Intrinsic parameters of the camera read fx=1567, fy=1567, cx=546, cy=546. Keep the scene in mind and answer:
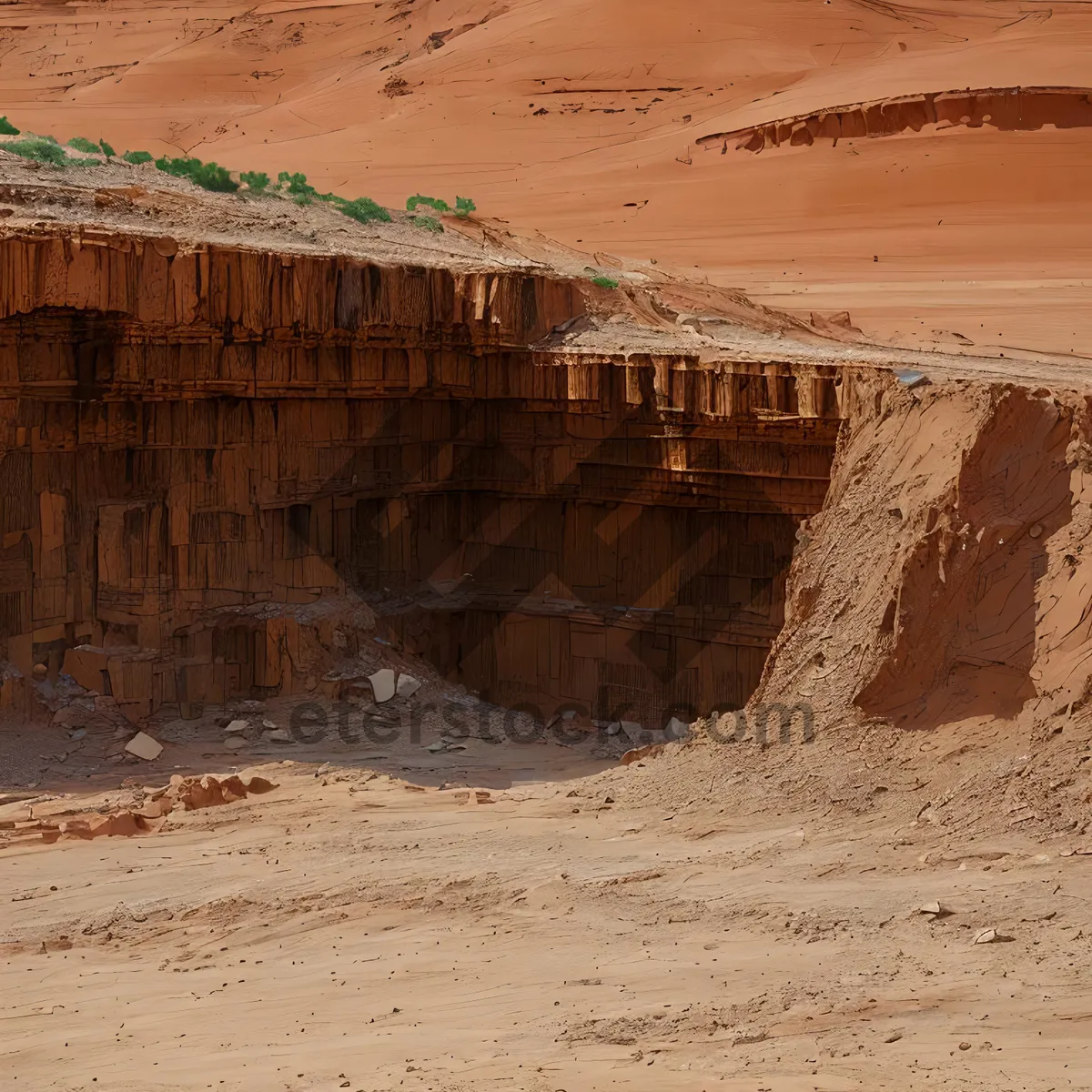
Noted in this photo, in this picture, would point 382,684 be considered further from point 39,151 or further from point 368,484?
point 39,151

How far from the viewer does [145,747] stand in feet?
43.2

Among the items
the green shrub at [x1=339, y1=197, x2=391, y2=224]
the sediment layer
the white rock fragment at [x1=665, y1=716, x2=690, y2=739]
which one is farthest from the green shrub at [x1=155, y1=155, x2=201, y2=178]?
the sediment layer

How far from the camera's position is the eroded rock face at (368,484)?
44.5 feet

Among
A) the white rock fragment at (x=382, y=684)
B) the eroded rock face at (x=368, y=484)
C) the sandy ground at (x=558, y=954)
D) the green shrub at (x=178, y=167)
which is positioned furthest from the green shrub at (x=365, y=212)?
the sandy ground at (x=558, y=954)

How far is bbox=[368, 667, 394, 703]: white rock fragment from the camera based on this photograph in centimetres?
1457

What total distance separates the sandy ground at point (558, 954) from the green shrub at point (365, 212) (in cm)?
957

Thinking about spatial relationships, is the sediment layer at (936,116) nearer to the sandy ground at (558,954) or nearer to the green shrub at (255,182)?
the green shrub at (255,182)

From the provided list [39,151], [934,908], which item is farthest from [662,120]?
[934,908]

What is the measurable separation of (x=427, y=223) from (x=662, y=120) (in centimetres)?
1358

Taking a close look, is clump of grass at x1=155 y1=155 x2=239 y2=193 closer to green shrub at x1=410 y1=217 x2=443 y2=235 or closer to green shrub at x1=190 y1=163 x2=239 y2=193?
green shrub at x1=190 y1=163 x2=239 y2=193

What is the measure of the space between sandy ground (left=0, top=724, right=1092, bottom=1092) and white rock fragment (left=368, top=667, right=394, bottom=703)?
4.11 metres

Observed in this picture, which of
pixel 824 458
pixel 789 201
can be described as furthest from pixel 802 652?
pixel 789 201

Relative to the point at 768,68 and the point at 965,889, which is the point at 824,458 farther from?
the point at 768,68

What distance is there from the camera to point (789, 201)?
2572 centimetres
